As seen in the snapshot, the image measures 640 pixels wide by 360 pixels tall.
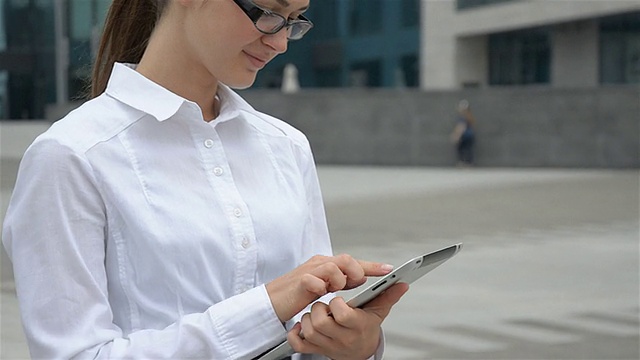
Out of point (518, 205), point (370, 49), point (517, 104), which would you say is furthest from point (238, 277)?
point (370, 49)

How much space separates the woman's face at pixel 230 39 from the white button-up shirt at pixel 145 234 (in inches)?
3.5

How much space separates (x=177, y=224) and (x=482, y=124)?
25887 mm

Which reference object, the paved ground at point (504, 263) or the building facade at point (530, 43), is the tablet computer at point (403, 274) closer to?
the paved ground at point (504, 263)

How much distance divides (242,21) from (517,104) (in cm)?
2529

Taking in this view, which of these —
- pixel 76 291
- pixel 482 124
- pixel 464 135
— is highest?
pixel 76 291

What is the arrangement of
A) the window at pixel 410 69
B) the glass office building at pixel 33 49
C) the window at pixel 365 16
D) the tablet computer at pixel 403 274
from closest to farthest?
the tablet computer at pixel 403 274
the window at pixel 410 69
the window at pixel 365 16
the glass office building at pixel 33 49

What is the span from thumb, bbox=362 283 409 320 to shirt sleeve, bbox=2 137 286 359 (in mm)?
148

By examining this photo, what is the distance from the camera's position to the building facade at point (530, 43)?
3566cm

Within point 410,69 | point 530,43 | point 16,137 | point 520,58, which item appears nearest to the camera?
point 530,43

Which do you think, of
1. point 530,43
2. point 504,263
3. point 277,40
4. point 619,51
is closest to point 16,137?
point 530,43

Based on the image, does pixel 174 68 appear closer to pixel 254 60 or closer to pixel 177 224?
pixel 254 60

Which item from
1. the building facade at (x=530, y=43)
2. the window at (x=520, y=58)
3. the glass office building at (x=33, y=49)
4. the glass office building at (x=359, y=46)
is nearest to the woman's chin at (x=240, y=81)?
the building facade at (x=530, y=43)

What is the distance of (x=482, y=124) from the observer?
27375 mm

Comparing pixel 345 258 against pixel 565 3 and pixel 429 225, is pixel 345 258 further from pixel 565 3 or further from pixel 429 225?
pixel 565 3
